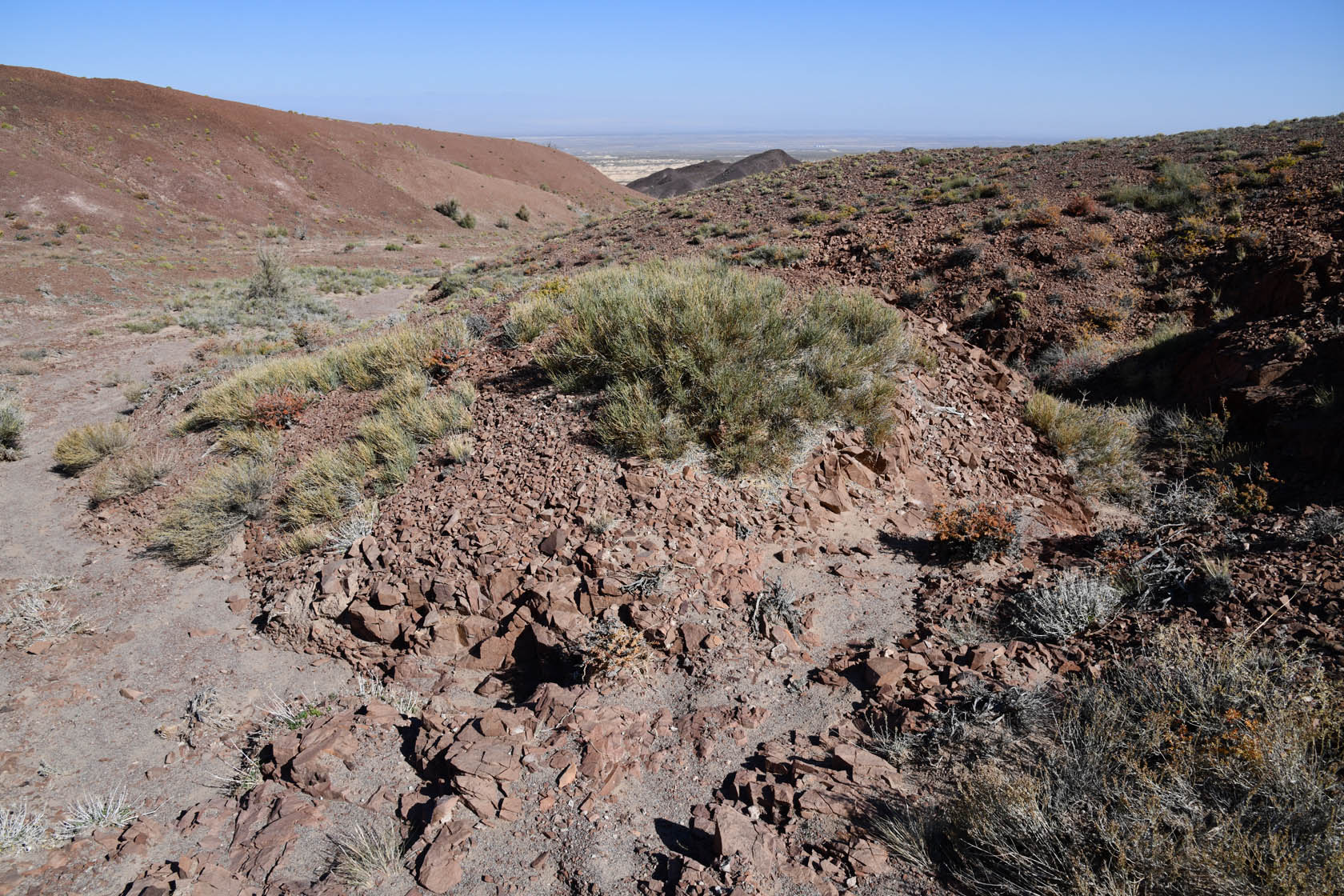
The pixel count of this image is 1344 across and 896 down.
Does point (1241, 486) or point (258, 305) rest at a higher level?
point (258, 305)

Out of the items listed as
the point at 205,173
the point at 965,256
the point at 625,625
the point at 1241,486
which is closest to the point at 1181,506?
the point at 1241,486

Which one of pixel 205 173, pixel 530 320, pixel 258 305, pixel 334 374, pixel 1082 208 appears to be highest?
pixel 205 173

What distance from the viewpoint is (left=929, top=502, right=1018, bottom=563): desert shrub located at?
444 centimetres

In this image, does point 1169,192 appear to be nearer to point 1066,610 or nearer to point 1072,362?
point 1072,362

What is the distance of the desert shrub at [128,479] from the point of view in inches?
259

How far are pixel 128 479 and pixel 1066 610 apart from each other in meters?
8.71

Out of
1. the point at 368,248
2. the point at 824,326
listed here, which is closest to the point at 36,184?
the point at 368,248

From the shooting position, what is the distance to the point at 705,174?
211ft

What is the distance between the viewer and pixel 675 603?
410 cm

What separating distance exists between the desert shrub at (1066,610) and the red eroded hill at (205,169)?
33.7m

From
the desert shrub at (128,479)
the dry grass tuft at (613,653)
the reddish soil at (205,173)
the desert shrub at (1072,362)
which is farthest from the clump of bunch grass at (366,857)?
the reddish soil at (205,173)

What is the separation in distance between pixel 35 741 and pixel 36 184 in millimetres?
34205

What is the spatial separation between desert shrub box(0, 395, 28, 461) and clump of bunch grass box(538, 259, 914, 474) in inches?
290

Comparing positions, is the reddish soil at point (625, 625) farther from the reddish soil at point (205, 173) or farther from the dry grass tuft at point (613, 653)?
the reddish soil at point (205, 173)
